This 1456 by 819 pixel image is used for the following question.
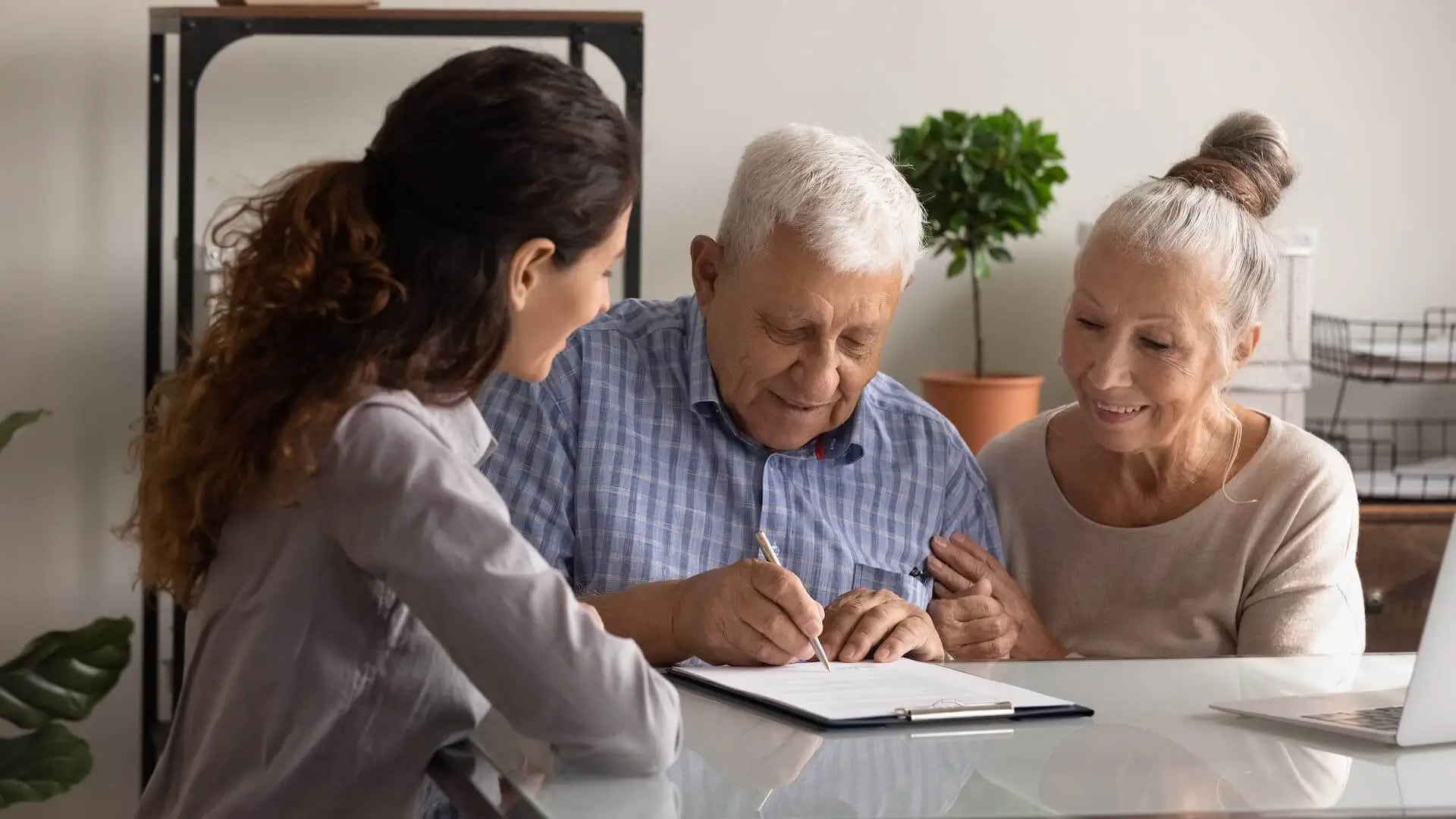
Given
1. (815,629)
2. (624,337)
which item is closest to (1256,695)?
(815,629)

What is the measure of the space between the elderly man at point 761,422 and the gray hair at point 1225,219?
0.27m

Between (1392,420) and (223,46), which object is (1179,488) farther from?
(223,46)

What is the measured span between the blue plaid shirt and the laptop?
620 mm

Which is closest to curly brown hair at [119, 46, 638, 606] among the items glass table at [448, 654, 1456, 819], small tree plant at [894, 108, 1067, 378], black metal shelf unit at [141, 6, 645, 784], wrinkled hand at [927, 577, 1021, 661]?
glass table at [448, 654, 1456, 819]

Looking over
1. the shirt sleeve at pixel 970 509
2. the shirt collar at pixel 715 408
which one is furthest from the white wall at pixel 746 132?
the shirt collar at pixel 715 408

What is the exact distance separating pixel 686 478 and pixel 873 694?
55cm

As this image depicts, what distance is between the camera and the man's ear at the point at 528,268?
1.11 metres

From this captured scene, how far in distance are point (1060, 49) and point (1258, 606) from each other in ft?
5.05

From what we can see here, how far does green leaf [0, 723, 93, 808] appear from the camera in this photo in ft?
7.14

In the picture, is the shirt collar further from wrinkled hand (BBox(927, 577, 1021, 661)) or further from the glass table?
the glass table

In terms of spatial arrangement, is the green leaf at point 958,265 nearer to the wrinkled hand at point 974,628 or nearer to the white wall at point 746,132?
the white wall at point 746,132

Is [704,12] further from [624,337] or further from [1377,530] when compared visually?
[1377,530]

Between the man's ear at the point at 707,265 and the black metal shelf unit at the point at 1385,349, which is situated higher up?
the man's ear at the point at 707,265

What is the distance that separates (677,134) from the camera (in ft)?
9.46
